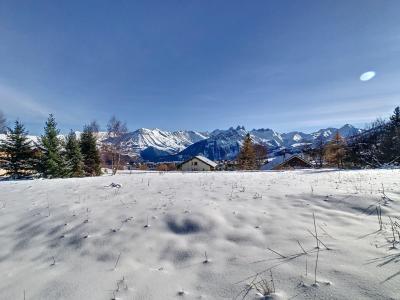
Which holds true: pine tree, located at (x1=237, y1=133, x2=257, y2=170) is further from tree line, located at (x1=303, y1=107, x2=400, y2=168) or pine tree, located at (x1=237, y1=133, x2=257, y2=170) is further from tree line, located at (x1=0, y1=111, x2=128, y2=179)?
tree line, located at (x1=0, y1=111, x2=128, y2=179)

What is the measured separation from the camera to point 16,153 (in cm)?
3444

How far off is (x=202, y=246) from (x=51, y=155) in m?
34.1

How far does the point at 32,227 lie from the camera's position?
22.3 ft

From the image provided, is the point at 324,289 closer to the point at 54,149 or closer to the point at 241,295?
the point at 241,295

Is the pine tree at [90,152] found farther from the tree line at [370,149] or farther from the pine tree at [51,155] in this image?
the tree line at [370,149]

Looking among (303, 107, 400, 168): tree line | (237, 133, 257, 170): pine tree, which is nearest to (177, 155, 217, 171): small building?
(237, 133, 257, 170): pine tree

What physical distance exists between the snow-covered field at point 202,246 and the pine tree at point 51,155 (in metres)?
27.6

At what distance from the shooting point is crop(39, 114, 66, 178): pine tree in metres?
32.7

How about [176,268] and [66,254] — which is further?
[66,254]

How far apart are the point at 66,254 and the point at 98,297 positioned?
1994 millimetres

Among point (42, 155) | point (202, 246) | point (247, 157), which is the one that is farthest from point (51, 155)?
point (247, 157)

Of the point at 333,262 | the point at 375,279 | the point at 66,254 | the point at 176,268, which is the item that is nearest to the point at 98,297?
the point at 176,268

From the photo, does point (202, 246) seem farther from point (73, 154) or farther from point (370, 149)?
point (370, 149)

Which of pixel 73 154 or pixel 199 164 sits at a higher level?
pixel 73 154
